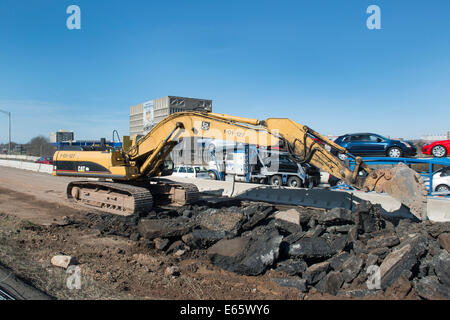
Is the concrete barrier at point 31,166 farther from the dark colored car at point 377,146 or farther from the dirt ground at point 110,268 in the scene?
the dark colored car at point 377,146

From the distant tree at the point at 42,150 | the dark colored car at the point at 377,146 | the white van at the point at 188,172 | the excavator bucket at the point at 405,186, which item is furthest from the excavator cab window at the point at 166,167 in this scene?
the distant tree at the point at 42,150

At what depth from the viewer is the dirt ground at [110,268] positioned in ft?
17.5

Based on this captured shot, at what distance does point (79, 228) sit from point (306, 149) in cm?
632

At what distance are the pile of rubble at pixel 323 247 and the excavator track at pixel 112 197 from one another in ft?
3.07

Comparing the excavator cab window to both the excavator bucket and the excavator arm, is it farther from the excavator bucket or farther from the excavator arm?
the excavator bucket

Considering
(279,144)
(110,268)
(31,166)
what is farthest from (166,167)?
(31,166)

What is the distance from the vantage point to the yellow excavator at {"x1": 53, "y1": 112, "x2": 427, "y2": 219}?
24.1ft

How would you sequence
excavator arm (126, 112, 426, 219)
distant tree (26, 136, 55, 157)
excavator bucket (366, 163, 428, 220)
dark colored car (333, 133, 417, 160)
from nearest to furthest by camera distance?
excavator bucket (366, 163, 428, 220), excavator arm (126, 112, 426, 219), dark colored car (333, 133, 417, 160), distant tree (26, 136, 55, 157)

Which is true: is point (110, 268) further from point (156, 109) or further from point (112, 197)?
point (156, 109)

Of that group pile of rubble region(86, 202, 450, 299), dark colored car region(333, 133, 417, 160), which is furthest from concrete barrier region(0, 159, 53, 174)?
dark colored car region(333, 133, 417, 160)

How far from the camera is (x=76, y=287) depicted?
529 cm

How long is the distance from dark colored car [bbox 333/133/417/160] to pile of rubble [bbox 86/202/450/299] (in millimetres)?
8425
